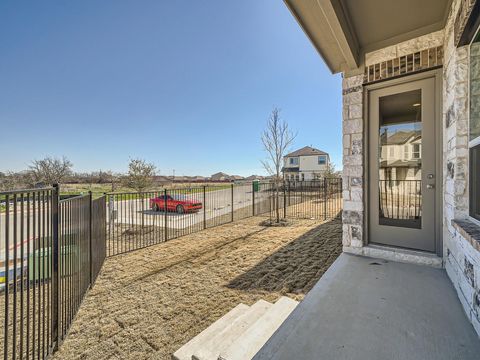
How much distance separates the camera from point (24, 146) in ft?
54.8

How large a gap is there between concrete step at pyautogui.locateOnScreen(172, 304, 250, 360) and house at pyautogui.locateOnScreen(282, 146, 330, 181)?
30.5m

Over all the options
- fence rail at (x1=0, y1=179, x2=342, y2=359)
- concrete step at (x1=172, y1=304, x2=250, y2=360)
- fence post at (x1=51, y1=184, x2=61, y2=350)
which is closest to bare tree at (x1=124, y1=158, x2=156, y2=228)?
fence rail at (x1=0, y1=179, x2=342, y2=359)

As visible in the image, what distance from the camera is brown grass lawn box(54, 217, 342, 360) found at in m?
1.96

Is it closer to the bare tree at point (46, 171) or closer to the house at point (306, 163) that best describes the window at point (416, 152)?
the bare tree at point (46, 171)

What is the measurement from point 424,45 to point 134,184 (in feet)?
25.5

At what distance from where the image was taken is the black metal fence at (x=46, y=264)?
1.37m

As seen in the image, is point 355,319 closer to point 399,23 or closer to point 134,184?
point 399,23

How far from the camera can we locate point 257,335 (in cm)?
164

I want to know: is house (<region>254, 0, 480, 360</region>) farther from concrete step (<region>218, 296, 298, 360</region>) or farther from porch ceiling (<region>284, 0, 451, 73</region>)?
concrete step (<region>218, 296, 298, 360</region>)

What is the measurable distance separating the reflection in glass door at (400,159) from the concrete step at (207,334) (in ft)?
7.33

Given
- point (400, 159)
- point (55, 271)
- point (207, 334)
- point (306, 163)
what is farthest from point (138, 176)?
point (306, 163)

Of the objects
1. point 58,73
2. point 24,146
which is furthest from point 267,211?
point 24,146

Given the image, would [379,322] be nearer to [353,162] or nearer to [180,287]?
[353,162]

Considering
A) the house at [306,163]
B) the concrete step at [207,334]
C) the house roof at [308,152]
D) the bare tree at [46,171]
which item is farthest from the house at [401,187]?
the house roof at [308,152]
